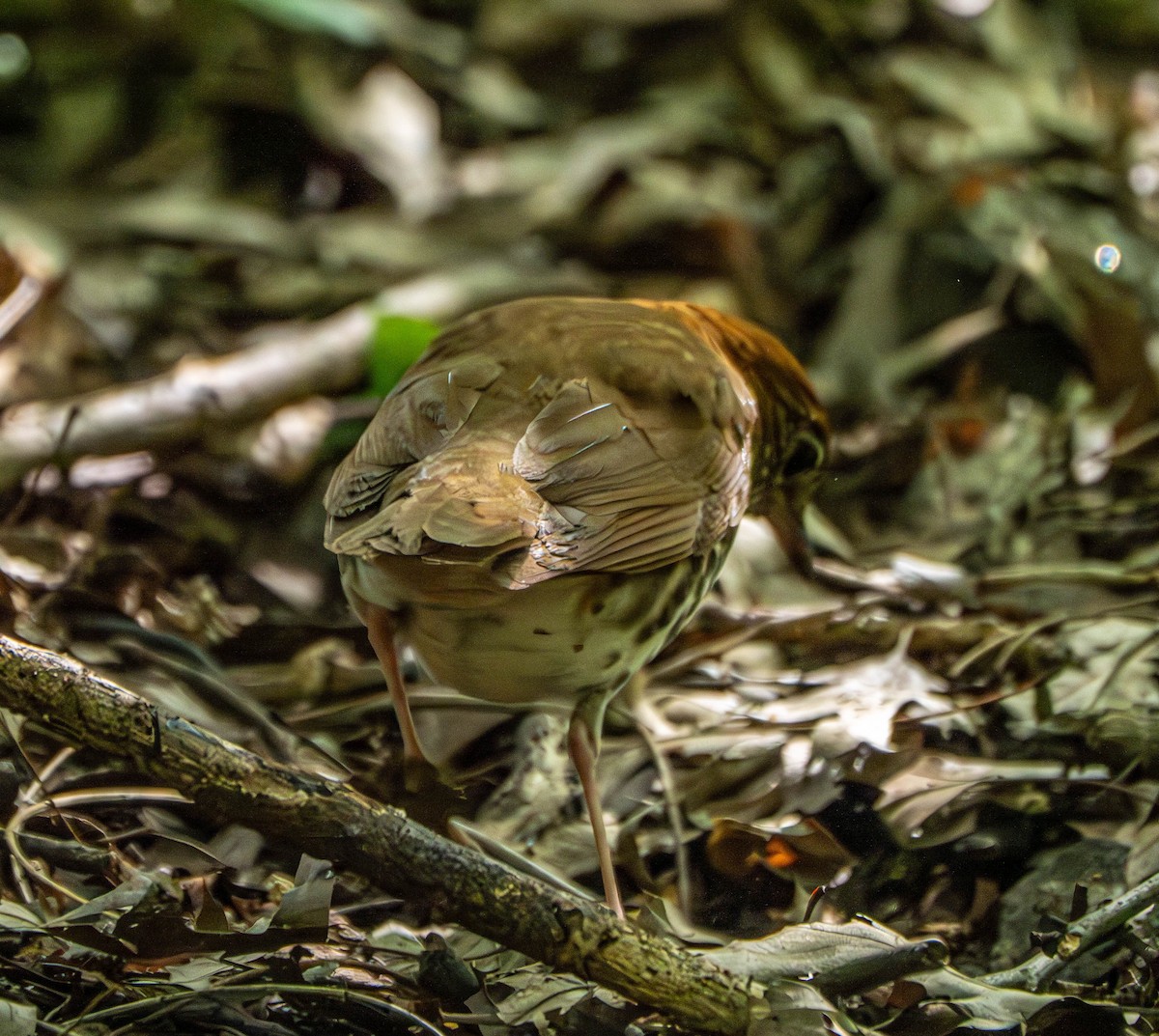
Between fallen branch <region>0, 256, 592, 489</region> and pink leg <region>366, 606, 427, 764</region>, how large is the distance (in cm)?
162

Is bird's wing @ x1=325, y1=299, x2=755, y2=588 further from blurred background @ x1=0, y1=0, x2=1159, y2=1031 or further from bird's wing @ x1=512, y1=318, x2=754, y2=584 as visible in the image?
blurred background @ x1=0, y1=0, x2=1159, y2=1031

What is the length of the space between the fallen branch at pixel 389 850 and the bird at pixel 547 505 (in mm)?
411

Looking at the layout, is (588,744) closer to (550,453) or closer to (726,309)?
(550,453)

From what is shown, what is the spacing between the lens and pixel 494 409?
8.52 ft

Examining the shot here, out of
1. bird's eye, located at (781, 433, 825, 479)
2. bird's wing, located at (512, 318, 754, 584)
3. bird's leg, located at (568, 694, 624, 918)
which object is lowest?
bird's leg, located at (568, 694, 624, 918)

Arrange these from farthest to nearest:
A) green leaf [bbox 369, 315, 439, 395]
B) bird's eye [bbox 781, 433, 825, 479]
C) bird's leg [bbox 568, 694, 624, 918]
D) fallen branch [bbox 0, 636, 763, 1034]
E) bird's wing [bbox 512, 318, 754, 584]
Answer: green leaf [bbox 369, 315, 439, 395], bird's eye [bbox 781, 433, 825, 479], bird's leg [bbox 568, 694, 624, 918], bird's wing [bbox 512, 318, 754, 584], fallen branch [bbox 0, 636, 763, 1034]

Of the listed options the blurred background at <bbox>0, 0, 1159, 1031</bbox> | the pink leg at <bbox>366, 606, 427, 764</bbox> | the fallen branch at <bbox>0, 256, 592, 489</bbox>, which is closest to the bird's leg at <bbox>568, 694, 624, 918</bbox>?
the blurred background at <bbox>0, 0, 1159, 1031</bbox>

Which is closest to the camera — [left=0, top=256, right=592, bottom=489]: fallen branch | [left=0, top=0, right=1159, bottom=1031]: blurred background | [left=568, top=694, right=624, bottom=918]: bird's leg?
[left=568, top=694, right=624, bottom=918]: bird's leg

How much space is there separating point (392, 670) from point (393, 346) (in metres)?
1.81

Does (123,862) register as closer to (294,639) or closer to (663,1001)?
(663,1001)

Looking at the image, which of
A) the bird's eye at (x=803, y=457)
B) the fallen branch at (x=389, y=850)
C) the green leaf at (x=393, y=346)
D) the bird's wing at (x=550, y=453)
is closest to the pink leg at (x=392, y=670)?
the bird's wing at (x=550, y=453)

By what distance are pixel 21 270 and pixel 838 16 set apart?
177 inches

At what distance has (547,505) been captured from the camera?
2.41m

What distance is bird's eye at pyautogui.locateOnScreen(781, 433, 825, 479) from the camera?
11.1 feet
